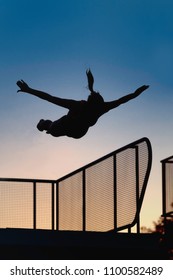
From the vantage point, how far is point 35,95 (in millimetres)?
14148

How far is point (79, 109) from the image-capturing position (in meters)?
14.6

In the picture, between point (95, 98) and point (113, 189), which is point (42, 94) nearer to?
point (95, 98)

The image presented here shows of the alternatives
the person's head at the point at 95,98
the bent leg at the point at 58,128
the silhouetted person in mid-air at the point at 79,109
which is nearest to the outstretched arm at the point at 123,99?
the silhouetted person in mid-air at the point at 79,109

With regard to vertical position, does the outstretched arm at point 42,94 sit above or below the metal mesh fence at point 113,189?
above

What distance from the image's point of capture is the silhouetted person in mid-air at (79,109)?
14289 mm

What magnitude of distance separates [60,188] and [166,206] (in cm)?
208

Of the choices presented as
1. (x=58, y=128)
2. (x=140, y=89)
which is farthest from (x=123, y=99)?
(x=58, y=128)

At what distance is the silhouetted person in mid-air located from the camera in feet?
46.9

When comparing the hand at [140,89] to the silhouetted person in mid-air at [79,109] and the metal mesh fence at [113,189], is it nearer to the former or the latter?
the silhouetted person in mid-air at [79,109]

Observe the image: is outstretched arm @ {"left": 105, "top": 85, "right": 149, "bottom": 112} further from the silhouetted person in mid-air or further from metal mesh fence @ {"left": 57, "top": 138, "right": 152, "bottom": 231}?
metal mesh fence @ {"left": 57, "top": 138, "right": 152, "bottom": 231}
